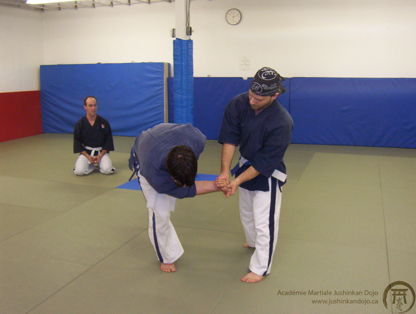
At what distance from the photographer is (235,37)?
8.65 m

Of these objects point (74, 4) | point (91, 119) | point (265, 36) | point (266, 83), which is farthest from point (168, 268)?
point (74, 4)

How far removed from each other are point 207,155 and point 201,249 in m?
3.91

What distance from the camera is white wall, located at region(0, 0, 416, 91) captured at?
25.7ft

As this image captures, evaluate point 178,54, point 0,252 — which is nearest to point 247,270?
point 0,252

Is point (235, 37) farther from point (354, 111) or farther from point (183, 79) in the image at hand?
point (183, 79)

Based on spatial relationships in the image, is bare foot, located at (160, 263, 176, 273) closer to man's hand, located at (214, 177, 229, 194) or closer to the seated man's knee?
man's hand, located at (214, 177, 229, 194)

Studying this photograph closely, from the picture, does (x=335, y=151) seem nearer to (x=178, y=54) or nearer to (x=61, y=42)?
(x=178, y=54)

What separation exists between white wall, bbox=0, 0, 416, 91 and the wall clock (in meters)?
0.10

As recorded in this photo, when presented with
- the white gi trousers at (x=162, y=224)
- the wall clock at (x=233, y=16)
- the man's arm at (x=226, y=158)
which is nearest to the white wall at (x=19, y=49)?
the wall clock at (x=233, y=16)

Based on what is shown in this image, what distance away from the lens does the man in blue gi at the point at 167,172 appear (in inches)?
84.5

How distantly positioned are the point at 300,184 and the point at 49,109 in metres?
7.06

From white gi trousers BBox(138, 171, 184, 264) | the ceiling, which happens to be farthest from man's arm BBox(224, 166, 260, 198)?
the ceiling

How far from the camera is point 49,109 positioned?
965cm

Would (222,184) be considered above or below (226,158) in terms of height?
below
